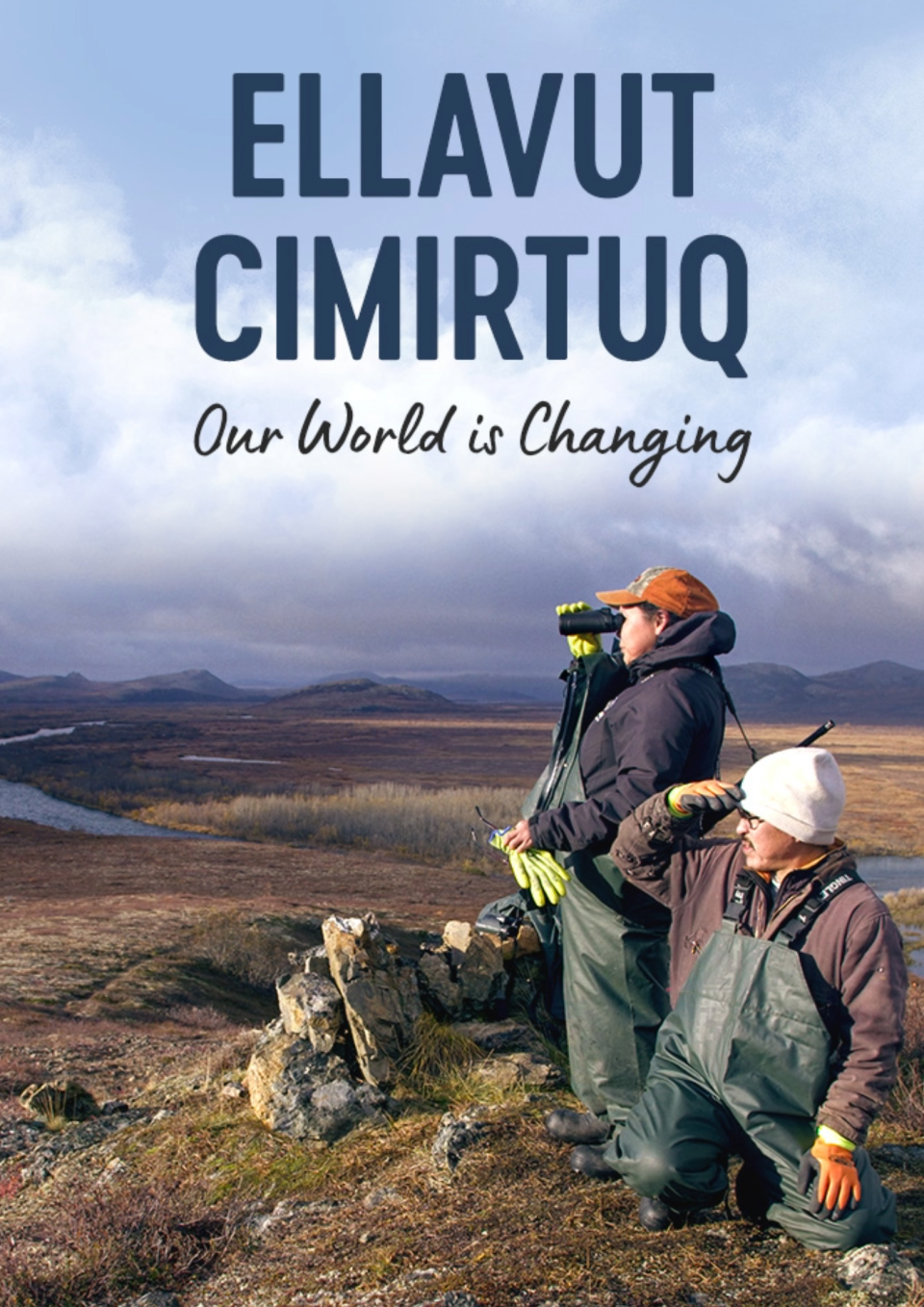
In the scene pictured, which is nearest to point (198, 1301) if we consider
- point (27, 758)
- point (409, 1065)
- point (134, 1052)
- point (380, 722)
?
point (409, 1065)

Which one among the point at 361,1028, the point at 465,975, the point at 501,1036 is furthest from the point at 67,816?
the point at 361,1028

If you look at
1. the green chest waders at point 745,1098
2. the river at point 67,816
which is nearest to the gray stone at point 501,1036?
the green chest waders at point 745,1098

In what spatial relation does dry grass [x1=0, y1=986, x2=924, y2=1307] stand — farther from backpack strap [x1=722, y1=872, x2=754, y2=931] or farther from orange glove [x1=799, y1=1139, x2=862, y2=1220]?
backpack strap [x1=722, y1=872, x2=754, y2=931]

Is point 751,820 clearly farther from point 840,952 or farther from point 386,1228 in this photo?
point 386,1228

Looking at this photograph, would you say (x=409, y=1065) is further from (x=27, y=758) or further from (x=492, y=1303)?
(x=27, y=758)

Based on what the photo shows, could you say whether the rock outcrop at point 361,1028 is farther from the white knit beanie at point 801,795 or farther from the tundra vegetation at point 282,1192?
the white knit beanie at point 801,795
